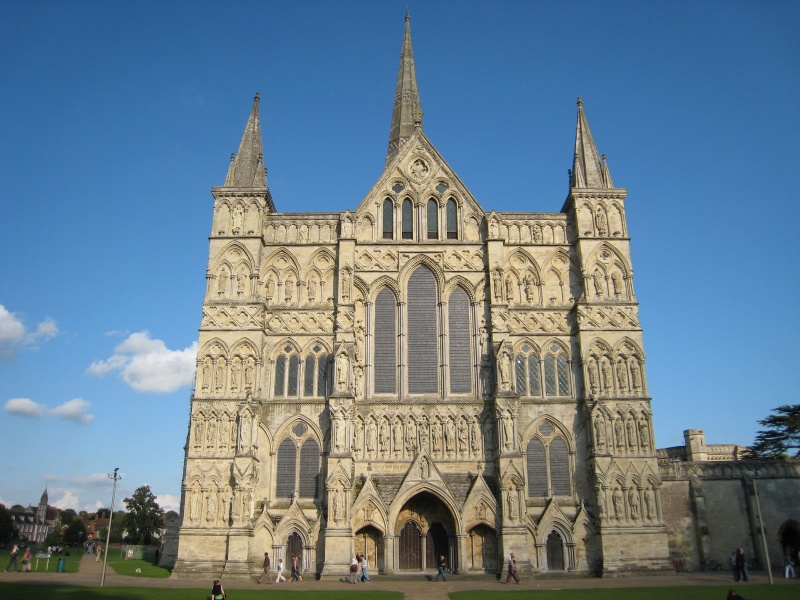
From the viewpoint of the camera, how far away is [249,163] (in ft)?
128

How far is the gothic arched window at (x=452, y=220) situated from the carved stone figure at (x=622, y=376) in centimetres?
1112

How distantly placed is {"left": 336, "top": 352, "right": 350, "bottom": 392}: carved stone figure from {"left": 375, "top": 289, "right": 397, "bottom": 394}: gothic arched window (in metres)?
2.29

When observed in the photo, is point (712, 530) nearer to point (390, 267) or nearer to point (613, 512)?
point (613, 512)

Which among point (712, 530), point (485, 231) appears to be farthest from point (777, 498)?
point (485, 231)

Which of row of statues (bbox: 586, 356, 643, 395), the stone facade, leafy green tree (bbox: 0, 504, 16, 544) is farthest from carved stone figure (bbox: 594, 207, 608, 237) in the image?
leafy green tree (bbox: 0, 504, 16, 544)

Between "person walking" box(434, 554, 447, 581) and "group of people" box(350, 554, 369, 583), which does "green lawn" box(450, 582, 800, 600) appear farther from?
"group of people" box(350, 554, 369, 583)

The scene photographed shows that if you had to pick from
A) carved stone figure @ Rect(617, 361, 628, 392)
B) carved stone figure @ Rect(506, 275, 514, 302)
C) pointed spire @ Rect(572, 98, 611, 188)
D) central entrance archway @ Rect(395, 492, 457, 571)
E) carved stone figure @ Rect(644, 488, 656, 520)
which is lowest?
central entrance archway @ Rect(395, 492, 457, 571)

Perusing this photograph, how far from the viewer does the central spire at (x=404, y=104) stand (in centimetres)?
4912

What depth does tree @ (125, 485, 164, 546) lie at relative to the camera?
82750 mm

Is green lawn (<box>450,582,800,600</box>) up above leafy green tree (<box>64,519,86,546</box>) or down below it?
below

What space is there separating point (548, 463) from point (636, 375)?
20.9 ft

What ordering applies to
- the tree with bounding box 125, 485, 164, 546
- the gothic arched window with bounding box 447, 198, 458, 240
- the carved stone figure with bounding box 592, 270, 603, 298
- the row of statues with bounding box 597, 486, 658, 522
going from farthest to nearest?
the tree with bounding box 125, 485, 164, 546, the gothic arched window with bounding box 447, 198, 458, 240, the carved stone figure with bounding box 592, 270, 603, 298, the row of statues with bounding box 597, 486, 658, 522

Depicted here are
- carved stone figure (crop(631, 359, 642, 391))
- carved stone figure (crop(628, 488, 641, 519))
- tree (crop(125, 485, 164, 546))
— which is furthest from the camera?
tree (crop(125, 485, 164, 546))

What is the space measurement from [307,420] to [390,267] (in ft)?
30.8
